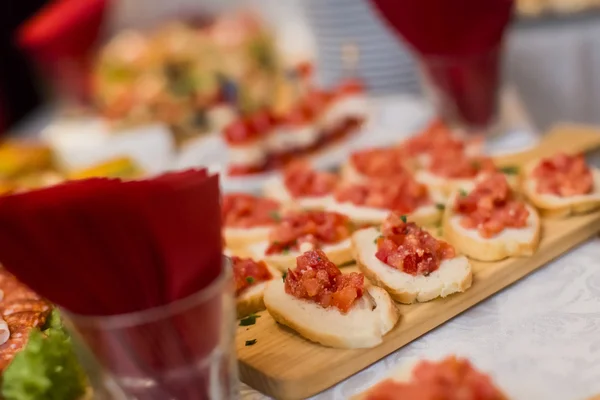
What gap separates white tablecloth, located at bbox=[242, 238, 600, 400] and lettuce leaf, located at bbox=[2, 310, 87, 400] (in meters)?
0.29

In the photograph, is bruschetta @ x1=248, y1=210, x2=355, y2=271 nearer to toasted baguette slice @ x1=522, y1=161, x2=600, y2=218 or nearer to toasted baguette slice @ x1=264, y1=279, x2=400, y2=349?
toasted baguette slice @ x1=264, y1=279, x2=400, y2=349

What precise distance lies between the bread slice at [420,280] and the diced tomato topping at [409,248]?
0.01 meters

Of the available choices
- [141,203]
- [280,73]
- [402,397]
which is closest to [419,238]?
[402,397]

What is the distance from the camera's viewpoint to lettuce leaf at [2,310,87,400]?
1.06m

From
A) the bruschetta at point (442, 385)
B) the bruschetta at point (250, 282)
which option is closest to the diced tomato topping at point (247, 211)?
the bruschetta at point (250, 282)

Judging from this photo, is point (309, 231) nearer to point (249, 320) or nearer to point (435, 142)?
point (249, 320)

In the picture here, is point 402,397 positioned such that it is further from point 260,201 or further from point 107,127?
point 107,127

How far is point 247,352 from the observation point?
1.25m

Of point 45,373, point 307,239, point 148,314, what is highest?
point 148,314

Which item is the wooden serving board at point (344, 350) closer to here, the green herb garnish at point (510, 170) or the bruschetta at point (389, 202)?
the bruschetta at point (389, 202)

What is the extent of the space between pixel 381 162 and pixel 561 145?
1.78ft

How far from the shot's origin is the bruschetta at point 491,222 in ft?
4.69

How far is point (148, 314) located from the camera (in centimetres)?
97

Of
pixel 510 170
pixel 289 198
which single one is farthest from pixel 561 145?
pixel 289 198
